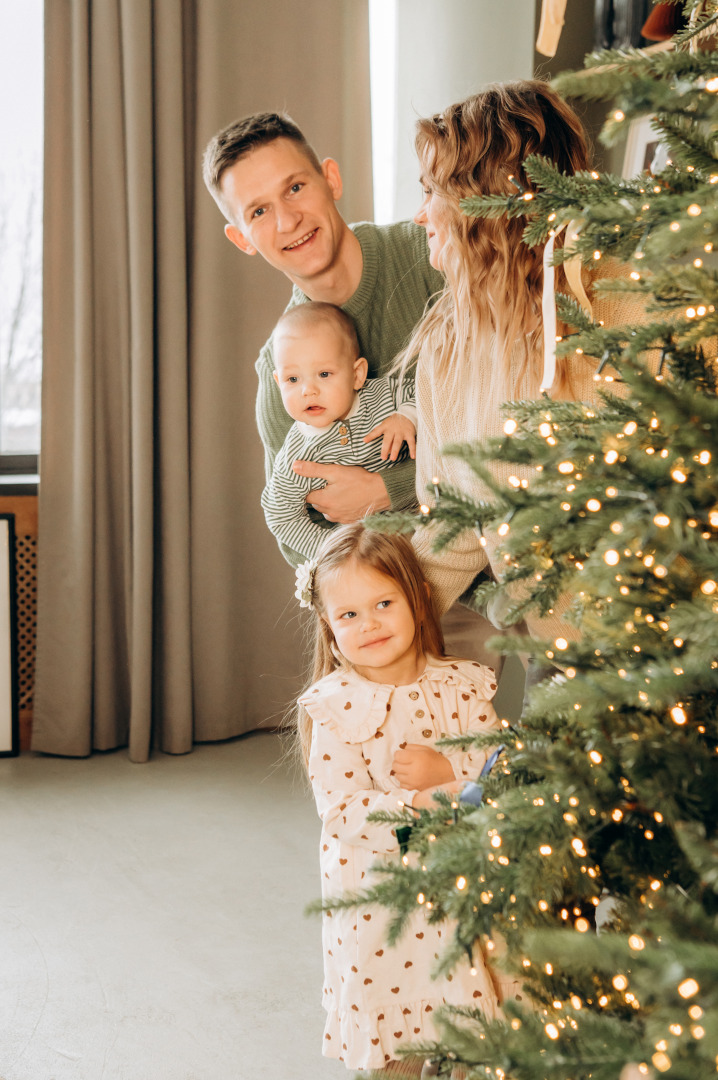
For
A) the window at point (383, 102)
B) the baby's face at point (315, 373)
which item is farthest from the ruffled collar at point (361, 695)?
the window at point (383, 102)

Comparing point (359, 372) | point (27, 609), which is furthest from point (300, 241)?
point (27, 609)

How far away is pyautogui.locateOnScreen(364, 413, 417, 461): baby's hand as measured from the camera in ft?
5.57

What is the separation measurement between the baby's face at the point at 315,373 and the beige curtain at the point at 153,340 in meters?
1.05

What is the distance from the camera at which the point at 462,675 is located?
1495 mm

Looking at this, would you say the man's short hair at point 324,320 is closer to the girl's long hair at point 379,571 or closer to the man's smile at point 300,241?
the man's smile at point 300,241

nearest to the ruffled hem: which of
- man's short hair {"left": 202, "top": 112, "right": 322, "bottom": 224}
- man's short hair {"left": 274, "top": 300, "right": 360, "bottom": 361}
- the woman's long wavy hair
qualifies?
the woman's long wavy hair

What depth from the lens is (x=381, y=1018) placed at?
4.39 ft

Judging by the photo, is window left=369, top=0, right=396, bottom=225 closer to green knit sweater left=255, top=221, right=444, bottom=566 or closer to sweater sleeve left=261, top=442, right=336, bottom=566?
green knit sweater left=255, top=221, right=444, bottom=566

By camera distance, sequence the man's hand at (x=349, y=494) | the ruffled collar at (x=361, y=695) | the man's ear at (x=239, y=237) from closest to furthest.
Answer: the ruffled collar at (x=361, y=695) → the man's hand at (x=349, y=494) → the man's ear at (x=239, y=237)

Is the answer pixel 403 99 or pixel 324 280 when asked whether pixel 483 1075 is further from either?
pixel 403 99

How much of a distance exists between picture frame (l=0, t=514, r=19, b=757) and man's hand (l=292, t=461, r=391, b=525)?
141cm

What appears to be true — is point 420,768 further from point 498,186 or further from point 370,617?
point 498,186

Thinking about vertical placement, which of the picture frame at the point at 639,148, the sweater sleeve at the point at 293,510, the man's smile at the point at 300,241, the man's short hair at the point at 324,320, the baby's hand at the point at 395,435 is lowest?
the sweater sleeve at the point at 293,510

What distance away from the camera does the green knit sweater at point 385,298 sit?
6.17ft
